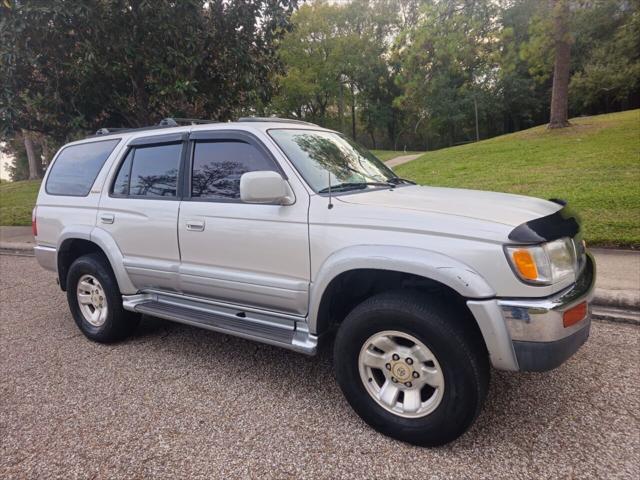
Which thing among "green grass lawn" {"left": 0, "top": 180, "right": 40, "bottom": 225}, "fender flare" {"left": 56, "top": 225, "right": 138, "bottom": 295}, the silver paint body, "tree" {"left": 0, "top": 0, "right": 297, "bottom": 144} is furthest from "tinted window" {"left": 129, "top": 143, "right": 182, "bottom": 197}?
"green grass lawn" {"left": 0, "top": 180, "right": 40, "bottom": 225}

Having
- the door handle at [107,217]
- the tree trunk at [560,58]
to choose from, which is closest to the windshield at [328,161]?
the door handle at [107,217]

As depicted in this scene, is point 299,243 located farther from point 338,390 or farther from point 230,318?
point 338,390

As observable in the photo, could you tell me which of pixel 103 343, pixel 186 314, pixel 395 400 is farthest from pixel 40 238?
pixel 395 400

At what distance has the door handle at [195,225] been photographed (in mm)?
3289

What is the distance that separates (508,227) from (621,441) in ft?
4.51

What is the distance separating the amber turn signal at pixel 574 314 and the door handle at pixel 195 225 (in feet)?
7.90

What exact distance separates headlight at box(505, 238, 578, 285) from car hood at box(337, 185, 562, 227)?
17 centimetres

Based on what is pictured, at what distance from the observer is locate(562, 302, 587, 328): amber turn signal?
7.45 ft

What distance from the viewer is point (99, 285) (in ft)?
13.4

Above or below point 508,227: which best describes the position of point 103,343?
below

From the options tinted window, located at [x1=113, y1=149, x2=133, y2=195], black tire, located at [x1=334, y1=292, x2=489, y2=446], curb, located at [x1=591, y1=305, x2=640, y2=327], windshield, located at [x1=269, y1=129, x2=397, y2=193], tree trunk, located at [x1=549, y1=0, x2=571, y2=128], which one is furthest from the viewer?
tree trunk, located at [x1=549, y1=0, x2=571, y2=128]

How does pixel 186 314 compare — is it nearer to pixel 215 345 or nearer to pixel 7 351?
pixel 215 345

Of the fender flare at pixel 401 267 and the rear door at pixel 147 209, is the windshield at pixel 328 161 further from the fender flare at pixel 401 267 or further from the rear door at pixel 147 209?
the rear door at pixel 147 209

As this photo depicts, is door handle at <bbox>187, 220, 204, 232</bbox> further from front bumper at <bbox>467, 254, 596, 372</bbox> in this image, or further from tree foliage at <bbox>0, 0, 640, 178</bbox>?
tree foliage at <bbox>0, 0, 640, 178</bbox>
